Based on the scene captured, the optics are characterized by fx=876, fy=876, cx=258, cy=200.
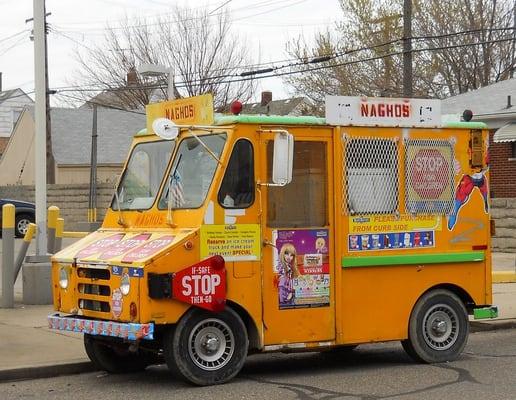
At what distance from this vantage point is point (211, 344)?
7895 millimetres

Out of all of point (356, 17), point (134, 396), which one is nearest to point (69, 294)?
point (134, 396)

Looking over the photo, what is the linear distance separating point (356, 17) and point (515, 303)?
24.3 meters

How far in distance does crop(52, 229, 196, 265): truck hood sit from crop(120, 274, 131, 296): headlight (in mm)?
130

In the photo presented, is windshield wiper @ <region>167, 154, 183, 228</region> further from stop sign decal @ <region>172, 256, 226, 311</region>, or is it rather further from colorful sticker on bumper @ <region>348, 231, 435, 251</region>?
colorful sticker on bumper @ <region>348, 231, 435, 251</region>

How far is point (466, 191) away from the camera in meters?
9.38

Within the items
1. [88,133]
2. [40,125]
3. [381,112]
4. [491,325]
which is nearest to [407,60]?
[491,325]

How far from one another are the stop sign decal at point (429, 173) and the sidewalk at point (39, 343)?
3.27 meters

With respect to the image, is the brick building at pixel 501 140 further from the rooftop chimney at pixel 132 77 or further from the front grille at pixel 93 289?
the rooftop chimney at pixel 132 77

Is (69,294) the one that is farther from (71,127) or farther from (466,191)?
(71,127)

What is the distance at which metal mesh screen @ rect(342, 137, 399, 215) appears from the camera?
8719mm

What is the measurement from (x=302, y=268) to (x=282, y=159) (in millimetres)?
1154

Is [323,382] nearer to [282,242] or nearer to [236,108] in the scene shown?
[282,242]

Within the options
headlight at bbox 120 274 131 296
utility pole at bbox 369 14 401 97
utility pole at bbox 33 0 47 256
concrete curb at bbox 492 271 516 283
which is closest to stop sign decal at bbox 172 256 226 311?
headlight at bbox 120 274 131 296

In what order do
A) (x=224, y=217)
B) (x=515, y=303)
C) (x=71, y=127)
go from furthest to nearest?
(x=71, y=127), (x=515, y=303), (x=224, y=217)
